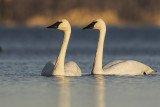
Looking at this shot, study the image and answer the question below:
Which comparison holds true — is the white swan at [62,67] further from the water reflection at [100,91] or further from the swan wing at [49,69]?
the water reflection at [100,91]

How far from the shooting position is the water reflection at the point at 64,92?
1296cm

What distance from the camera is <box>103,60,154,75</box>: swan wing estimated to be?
1791 cm

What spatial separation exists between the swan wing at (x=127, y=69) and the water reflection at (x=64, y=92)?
5.02 ft

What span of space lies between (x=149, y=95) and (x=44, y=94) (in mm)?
2231

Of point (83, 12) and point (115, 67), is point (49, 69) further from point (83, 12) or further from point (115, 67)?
point (83, 12)

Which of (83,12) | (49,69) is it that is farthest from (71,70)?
(83,12)

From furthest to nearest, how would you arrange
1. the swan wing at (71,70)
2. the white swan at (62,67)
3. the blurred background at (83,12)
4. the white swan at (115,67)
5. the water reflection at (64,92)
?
1. the blurred background at (83,12)
2. the white swan at (115,67)
3. the swan wing at (71,70)
4. the white swan at (62,67)
5. the water reflection at (64,92)

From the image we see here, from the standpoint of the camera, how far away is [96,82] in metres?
16.3

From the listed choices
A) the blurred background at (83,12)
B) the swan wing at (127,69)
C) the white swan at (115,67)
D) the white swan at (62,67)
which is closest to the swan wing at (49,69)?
the white swan at (62,67)

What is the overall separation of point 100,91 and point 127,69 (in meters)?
3.71

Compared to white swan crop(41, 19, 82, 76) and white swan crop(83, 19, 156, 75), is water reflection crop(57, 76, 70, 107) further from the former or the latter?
white swan crop(83, 19, 156, 75)

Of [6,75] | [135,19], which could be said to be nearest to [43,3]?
[135,19]

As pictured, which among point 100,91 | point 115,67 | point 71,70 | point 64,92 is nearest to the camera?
point 64,92

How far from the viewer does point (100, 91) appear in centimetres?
1462
